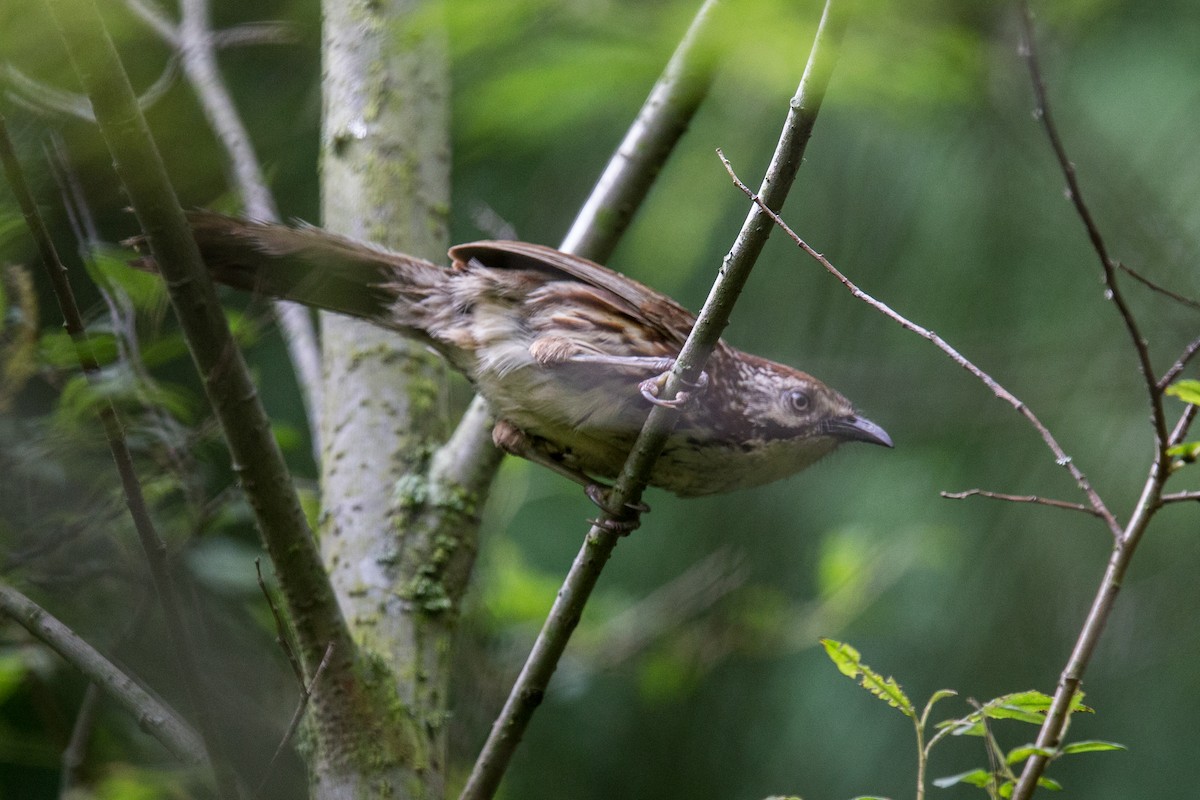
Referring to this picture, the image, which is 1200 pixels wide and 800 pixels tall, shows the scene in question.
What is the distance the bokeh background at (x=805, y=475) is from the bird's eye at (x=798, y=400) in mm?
957

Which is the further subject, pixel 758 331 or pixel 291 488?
pixel 758 331

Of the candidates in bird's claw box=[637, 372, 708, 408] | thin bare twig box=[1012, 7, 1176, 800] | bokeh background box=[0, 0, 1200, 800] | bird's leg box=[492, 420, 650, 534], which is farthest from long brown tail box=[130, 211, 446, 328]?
thin bare twig box=[1012, 7, 1176, 800]

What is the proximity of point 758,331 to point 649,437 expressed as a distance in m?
3.39

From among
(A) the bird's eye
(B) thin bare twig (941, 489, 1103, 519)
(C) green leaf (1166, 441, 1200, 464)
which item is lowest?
(A) the bird's eye

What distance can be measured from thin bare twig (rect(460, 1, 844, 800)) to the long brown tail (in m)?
1.11

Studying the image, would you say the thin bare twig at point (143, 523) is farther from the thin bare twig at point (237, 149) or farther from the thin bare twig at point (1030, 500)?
the thin bare twig at point (237, 149)

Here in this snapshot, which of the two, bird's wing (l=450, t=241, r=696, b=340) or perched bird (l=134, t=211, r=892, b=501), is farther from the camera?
bird's wing (l=450, t=241, r=696, b=340)

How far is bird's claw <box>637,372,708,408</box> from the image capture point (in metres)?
2.53

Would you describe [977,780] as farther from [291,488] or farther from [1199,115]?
[1199,115]

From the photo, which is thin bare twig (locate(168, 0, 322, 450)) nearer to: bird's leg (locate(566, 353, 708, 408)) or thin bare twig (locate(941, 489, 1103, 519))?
bird's leg (locate(566, 353, 708, 408))

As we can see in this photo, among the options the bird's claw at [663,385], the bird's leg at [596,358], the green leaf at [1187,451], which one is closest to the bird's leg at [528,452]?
the bird's leg at [596,358]

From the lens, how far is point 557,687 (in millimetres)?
4734

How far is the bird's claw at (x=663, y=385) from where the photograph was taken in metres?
2.53

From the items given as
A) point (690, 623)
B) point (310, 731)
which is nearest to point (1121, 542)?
A: point (310, 731)
